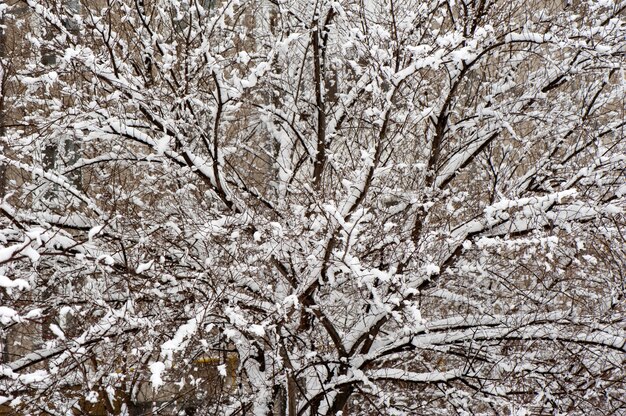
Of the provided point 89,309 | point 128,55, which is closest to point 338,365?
point 89,309

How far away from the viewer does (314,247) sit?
4.71 m

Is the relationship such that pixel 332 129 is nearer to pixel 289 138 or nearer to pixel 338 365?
pixel 289 138

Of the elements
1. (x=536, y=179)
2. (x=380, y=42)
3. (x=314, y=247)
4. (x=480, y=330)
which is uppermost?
(x=380, y=42)

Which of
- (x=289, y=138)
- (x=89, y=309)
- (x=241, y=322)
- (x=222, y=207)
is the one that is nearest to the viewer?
(x=241, y=322)

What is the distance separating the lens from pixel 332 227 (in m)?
4.08

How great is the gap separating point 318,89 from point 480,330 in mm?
2865

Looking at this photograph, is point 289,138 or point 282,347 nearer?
point 282,347

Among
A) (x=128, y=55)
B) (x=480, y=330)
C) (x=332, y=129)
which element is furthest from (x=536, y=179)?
(x=128, y=55)

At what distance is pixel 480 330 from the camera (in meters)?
5.09

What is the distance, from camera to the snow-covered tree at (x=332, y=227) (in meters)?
4.39

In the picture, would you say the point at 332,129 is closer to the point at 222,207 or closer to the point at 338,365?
the point at 222,207

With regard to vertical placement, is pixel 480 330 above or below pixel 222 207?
below

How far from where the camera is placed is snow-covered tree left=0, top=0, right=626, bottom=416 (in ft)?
14.4

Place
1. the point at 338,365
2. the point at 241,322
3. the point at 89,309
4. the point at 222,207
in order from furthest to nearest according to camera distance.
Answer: the point at 222,207 < the point at 338,365 < the point at 89,309 < the point at 241,322
